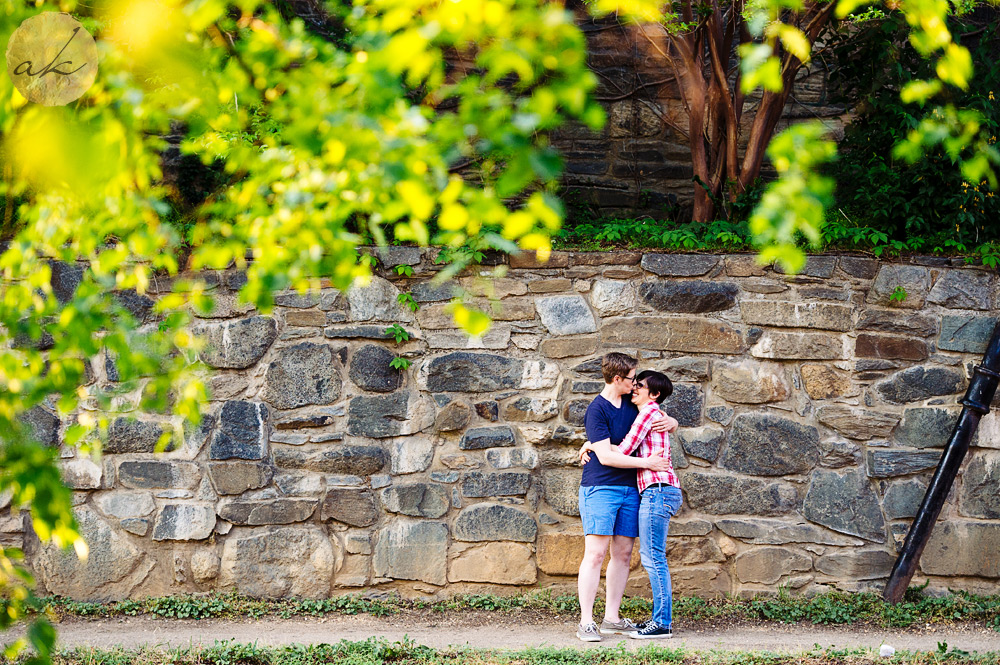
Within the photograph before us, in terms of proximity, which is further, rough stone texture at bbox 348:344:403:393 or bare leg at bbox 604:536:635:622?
rough stone texture at bbox 348:344:403:393

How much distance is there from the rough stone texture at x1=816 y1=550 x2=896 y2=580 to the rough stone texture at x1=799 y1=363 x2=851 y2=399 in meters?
0.88

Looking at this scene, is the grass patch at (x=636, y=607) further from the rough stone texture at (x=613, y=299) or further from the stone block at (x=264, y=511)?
the rough stone texture at (x=613, y=299)

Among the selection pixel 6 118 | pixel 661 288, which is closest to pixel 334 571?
pixel 661 288

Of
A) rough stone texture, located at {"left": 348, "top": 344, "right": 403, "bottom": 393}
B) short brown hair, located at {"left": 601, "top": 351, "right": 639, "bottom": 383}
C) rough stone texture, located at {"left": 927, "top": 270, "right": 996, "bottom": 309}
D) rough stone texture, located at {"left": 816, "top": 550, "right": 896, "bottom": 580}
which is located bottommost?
rough stone texture, located at {"left": 816, "top": 550, "right": 896, "bottom": 580}

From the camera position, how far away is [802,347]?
15.0 ft

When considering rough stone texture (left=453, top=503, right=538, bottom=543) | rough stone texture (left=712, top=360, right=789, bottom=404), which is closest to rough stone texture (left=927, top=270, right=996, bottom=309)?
rough stone texture (left=712, top=360, right=789, bottom=404)

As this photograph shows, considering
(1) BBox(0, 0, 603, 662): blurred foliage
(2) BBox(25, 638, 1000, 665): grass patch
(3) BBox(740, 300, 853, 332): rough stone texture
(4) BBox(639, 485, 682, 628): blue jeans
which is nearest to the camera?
(1) BBox(0, 0, 603, 662): blurred foliage

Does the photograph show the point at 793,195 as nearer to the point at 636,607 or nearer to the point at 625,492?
the point at 625,492

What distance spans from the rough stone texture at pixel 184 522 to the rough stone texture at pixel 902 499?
3.75 meters

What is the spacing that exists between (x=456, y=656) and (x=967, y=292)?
11.3 ft

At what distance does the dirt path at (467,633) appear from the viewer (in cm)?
396

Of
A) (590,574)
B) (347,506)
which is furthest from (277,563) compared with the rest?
(590,574)

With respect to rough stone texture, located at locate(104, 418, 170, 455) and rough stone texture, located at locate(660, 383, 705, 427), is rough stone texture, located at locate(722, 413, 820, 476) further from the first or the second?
rough stone texture, located at locate(104, 418, 170, 455)

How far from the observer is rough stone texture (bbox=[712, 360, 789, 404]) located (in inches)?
179
